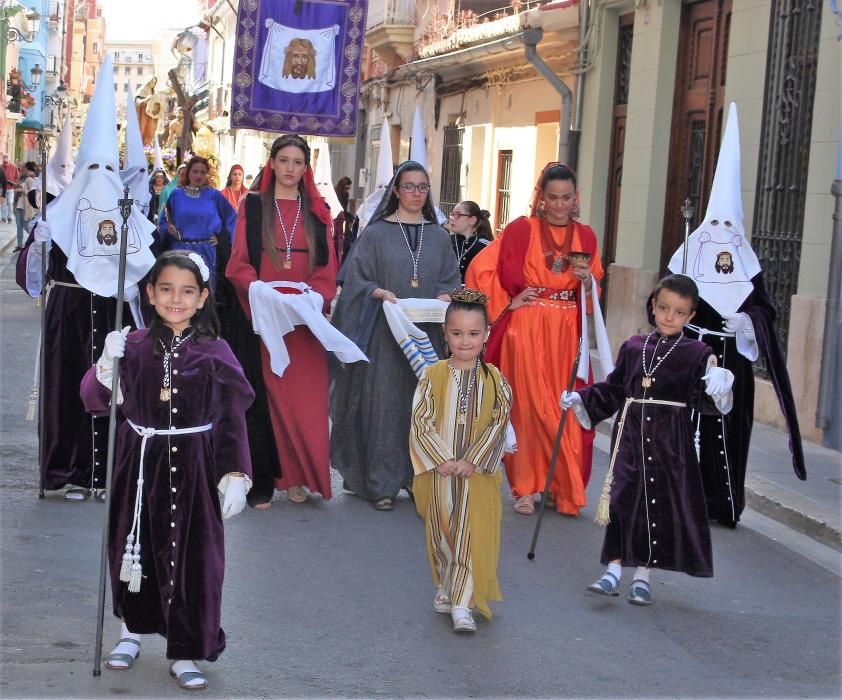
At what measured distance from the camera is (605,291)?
687 inches

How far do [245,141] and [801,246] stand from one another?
4672cm

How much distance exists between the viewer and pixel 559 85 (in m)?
17.6

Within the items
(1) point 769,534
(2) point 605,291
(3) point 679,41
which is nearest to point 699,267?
(1) point 769,534

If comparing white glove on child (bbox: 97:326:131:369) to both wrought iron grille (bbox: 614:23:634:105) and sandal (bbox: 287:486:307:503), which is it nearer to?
sandal (bbox: 287:486:307:503)

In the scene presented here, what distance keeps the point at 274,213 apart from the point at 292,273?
1.18 feet

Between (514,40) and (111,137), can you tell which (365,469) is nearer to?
(111,137)

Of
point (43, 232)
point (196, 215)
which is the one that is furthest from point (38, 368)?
point (196, 215)

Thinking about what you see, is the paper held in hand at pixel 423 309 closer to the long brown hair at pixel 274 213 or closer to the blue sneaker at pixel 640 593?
the long brown hair at pixel 274 213

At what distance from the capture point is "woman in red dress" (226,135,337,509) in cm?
819

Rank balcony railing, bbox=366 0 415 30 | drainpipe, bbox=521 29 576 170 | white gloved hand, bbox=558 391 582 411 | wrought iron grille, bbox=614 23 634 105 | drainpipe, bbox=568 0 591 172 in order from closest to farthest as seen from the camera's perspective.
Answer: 1. white gloved hand, bbox=558 391 582 411
2. wrought iron grille, bbox=614 23 634 105
3. drainpipe, bbox=568 0 591 172
4. drainpipe, bbox=521 29 576 170
5. balcony railing, bbox=366 0 415 30

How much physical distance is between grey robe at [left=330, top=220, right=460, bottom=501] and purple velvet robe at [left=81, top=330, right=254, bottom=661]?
10.9 ft

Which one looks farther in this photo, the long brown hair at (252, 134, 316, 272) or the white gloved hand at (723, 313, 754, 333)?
the long brown hair at (252, 134, 316, 272)

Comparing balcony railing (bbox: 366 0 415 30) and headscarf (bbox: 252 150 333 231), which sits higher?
balcony railing (bbox: 366 0 415 30)

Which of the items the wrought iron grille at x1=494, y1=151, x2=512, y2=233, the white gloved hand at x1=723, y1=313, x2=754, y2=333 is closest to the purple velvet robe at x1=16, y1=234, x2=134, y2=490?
the white gloved hand at x1=723, y1=313, x2=754, y2=333
